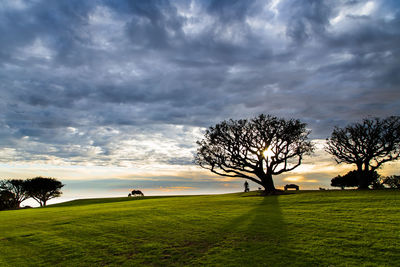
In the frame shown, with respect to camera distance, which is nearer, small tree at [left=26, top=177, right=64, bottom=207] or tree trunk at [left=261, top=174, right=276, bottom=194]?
tree trunk at [left=261, top=174, right=276, bottom=194]

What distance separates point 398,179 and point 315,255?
84565mm

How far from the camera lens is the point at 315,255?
39.0 ft

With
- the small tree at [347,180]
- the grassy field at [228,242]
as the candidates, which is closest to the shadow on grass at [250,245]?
the grassy field at [228,242]

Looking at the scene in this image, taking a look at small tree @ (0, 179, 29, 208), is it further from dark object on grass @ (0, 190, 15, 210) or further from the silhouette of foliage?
the silhouette of foliage

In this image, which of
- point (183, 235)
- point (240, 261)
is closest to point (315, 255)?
point (240, 261)

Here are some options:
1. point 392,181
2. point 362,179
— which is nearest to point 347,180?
point 392,181

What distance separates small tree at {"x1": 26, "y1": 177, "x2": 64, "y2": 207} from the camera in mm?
92750

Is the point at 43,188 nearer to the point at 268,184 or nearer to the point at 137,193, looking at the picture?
the point at 137,193

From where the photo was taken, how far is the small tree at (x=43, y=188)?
9275 centimetres

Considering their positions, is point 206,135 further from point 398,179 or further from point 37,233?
point 398,179

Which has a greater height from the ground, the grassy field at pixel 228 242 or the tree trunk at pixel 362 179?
the tree trunk at pixel 362 179

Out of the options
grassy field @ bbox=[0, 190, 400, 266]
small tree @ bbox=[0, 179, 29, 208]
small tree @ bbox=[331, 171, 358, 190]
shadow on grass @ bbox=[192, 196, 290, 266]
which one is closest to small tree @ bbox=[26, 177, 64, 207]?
small tree @ bbox=[0, 179, 29, 208]

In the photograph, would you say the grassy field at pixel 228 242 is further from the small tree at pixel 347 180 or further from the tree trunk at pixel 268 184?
the small tree at pixel 347 180

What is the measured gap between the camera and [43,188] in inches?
3725
